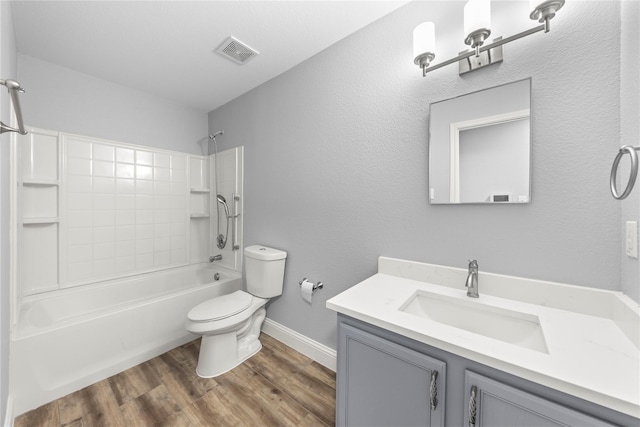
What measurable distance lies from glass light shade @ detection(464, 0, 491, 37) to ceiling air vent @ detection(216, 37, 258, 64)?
4.65 ft

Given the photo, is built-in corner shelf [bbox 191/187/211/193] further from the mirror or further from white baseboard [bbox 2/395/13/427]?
the mirror

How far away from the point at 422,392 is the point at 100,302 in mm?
2651

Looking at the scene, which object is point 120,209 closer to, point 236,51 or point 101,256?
point 101,256

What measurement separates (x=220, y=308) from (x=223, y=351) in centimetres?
30

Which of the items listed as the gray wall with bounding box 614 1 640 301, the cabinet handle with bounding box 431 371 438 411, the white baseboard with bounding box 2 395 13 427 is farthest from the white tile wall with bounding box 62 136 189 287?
the gray wall with bounding box 614 1 640 301

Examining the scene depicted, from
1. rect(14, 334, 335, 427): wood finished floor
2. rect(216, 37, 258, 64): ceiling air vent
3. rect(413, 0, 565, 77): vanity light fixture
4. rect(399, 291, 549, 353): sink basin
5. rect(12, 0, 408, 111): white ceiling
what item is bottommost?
rect(14, 334, 335, 427): wood finished floor

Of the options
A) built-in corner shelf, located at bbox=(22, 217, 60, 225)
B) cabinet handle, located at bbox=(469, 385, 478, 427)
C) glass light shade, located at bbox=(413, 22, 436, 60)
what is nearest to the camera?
cabinet handle, located at bbox=(469, 385, 478, 427)

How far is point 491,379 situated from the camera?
2.34ft

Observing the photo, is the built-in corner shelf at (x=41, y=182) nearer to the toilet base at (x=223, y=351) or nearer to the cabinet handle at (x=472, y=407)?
the toilet base at (x=223, y=351)

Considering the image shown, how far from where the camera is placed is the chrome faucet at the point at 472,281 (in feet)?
3.56

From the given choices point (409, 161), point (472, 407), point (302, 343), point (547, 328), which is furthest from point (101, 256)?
point (547, 328)

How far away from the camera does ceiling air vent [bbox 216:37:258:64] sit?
5.61 feet

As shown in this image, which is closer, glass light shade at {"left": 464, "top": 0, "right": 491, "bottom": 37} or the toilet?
glass light shade at {"left": 464, "top": 0, "right": 491, "bottom": 37}

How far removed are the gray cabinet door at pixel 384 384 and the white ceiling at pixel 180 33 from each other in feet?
5.90
